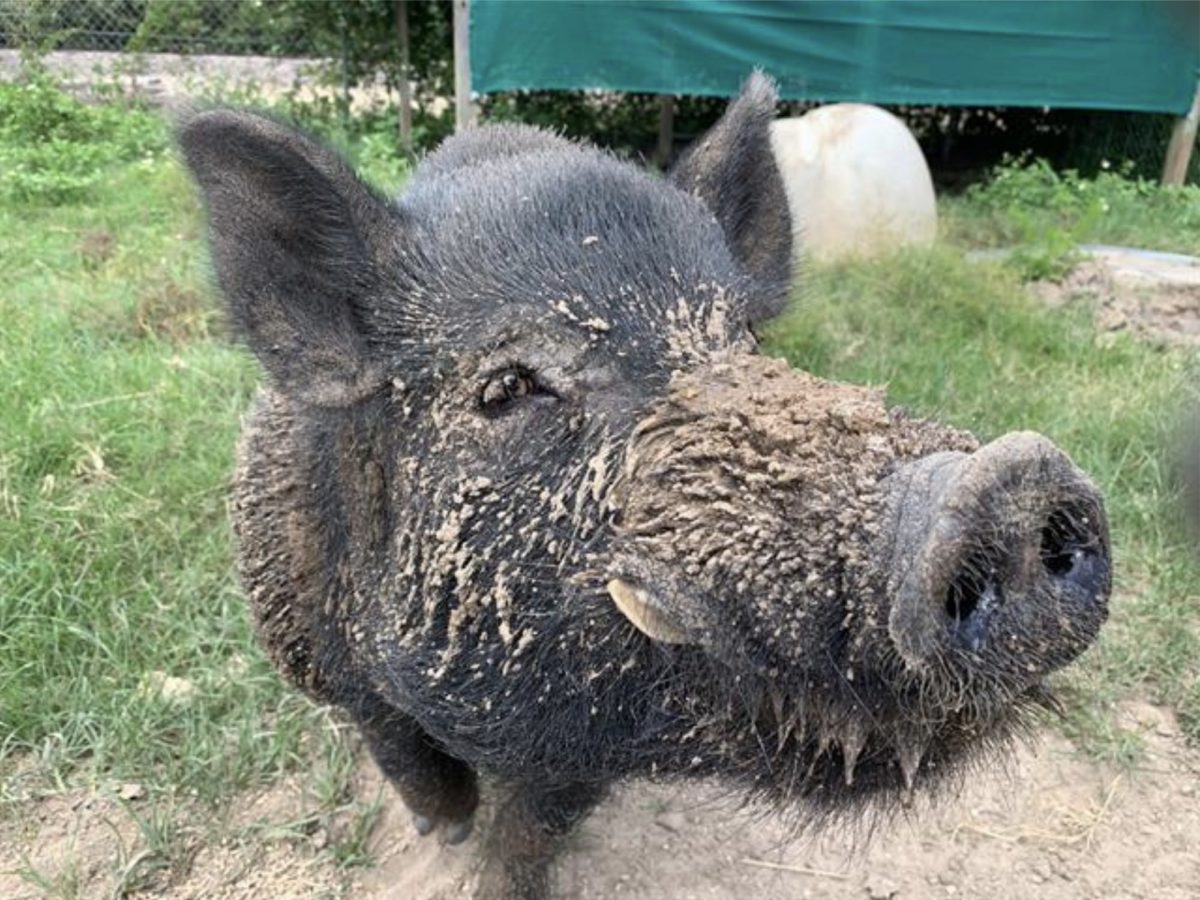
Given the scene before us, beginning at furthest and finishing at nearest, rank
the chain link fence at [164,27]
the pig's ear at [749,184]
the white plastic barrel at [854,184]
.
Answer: the chain link fence at [164,27], the white plastic barrel at [854,184], the pig's ear at [749,184]

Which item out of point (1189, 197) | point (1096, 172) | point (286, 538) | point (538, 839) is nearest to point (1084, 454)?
point (538, 839)

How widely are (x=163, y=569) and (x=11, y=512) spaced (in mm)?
511

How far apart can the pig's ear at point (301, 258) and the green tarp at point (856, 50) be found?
5.87 m

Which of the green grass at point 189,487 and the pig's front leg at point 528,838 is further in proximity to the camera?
the green grass at point 189,487

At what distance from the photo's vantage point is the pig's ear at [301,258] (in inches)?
73.1

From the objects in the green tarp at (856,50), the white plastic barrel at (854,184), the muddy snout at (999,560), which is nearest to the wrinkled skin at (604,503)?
the muddy snout at (999,560)

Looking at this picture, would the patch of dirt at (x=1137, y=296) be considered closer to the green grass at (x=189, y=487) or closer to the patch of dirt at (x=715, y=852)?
the green grass at (x=189, y=487)

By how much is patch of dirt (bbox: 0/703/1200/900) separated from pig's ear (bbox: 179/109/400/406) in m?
1.35

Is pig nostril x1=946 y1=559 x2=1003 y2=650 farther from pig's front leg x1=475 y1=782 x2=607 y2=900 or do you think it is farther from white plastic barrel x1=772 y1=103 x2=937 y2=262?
white plastic barrel x1=772 y1=103 x2=937 y2=262

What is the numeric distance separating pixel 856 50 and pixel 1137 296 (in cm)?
313

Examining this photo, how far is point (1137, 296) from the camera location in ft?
21.5

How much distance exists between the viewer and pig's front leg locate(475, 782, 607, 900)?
244 cm

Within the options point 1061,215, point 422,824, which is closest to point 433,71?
point 1061,215

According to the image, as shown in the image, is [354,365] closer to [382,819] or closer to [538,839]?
[538,839]
